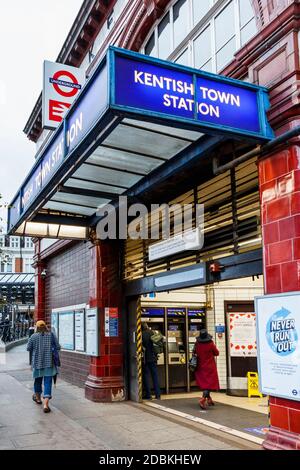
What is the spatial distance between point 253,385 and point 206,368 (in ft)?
6.30

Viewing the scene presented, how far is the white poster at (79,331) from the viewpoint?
471 inches

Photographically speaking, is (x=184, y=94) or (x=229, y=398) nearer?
(x=184, y=94)

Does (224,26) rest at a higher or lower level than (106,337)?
higher

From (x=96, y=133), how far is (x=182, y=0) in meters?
4.68

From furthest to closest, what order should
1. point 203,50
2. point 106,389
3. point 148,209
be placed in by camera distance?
point 106,389
point 148,209
point 203,50

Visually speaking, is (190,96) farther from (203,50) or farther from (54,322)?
(54,322)

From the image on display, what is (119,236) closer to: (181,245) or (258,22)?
(181,245)

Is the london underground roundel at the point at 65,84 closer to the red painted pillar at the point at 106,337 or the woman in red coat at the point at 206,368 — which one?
the red painted pillar at the point at 106,337

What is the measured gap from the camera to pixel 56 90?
1077 centimetres

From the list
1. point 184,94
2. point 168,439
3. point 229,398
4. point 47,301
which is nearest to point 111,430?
point 168,439

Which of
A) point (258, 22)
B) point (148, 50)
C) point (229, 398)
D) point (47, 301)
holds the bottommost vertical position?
point (229, 398)

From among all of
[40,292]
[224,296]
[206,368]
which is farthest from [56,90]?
[40,292]

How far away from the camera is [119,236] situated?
10594 mm

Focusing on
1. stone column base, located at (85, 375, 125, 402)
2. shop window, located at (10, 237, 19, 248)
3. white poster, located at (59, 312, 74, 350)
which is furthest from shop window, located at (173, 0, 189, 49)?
shop window, located at (10, 237, 19, 248)
